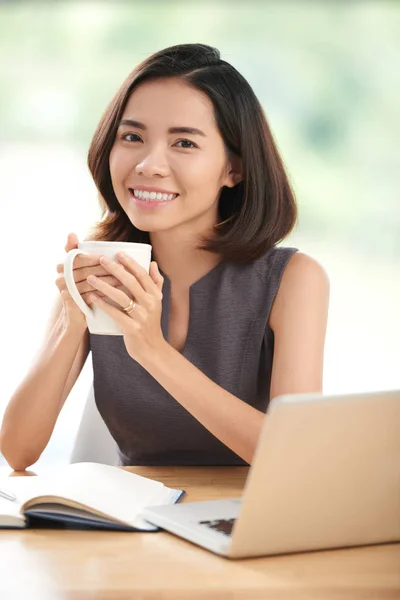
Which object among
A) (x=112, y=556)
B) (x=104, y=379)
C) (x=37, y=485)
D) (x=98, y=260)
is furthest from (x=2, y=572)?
(x=104, y=379)

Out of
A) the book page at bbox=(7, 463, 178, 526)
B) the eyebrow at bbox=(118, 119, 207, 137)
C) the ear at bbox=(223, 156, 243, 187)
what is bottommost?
the book page at bbox=(7, 463, 178, 526)

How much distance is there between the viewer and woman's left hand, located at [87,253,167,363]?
1480 mm

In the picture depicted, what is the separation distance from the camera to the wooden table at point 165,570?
98cm

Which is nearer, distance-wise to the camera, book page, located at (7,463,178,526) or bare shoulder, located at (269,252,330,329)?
book page, located at (7,463,178,526)

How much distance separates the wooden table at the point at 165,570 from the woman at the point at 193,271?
628mm

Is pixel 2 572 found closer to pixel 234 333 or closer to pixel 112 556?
pixel 112 556

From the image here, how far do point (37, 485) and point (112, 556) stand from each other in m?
0.30

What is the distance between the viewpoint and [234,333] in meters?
1.96

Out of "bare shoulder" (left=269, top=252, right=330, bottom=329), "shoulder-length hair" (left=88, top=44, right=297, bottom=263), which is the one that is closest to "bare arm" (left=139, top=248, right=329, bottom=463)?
"bare shoulder" (left=269, top=252, right=330, bottom=329)

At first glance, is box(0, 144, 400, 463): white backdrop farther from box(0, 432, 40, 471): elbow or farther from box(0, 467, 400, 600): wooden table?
box(0, 467, 400, 600): wooden table

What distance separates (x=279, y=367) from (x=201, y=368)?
0.23 meters

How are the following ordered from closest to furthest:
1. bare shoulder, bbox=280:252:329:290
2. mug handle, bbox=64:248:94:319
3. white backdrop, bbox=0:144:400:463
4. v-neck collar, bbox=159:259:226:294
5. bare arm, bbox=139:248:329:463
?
mug handle, bbox=64:248:94:319 → bare arm, bbox=139:248:329:463 → bare shoulder, bbox=280:252:329:290 → v-neck collar, bbox=159:259:226:294 → white backdrop, bbox=0:144:400:463

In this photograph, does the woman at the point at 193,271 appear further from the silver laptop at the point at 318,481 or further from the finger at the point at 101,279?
the silver laptop at the point at 318,481

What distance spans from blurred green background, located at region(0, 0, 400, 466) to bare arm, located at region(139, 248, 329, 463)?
3.13 meters
